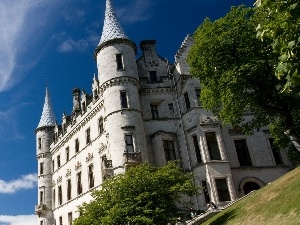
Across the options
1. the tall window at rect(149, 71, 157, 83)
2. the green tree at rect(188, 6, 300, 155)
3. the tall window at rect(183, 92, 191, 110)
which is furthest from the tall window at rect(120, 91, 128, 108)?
the green tree at rect(188, 6, 300, 155)

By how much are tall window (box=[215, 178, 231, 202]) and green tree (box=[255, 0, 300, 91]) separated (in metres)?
25.1

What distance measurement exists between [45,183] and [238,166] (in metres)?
28.4

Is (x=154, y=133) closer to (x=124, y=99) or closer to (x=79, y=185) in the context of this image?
(x=124, y=99)

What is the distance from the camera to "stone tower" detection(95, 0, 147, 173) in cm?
3247

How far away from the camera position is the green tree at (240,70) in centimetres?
2348

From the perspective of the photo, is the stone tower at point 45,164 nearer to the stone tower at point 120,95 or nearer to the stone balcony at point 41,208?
the stone balcony at point 41,208

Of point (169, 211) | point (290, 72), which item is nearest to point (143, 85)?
point (169, 211)

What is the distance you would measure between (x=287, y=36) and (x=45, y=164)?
4666cm

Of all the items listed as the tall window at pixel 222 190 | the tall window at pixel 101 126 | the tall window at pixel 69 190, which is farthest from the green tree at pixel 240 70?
the tall window at pixel 69 190

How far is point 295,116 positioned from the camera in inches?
1031

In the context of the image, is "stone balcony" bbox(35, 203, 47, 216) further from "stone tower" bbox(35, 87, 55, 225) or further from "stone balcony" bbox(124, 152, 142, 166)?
"stone balcony" bbox(124, 152, 142, 166)

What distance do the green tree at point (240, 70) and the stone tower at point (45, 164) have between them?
99.1ft

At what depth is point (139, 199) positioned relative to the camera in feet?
63.1

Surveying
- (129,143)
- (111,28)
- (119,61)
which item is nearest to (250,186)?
(129,143)
